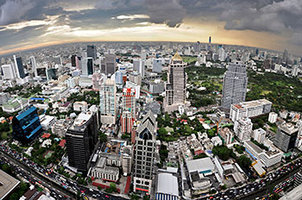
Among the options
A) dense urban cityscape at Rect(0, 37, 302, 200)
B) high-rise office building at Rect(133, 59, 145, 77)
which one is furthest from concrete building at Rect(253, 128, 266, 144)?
high-rise office building at Rect(133, 59, 145, 77)

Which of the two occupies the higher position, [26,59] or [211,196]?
[26,59]

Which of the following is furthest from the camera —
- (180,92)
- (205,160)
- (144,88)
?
(144,88)

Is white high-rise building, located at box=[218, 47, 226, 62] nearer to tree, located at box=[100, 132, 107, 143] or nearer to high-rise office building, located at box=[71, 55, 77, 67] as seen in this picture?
high-rise office building, located at box=[71, 55, 77, 67]

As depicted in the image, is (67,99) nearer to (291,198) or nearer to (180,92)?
(180,92)

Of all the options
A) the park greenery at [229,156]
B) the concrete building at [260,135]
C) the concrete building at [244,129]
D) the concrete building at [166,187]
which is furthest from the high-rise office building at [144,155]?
the concrete building at [260,135]

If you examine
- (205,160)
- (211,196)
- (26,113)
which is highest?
(26,113)

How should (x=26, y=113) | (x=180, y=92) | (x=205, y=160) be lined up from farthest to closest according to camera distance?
(x=180, y=92)
(x=26, y=113)
(x=205, y=160)

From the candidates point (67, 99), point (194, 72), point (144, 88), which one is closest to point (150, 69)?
point (194, 72)
